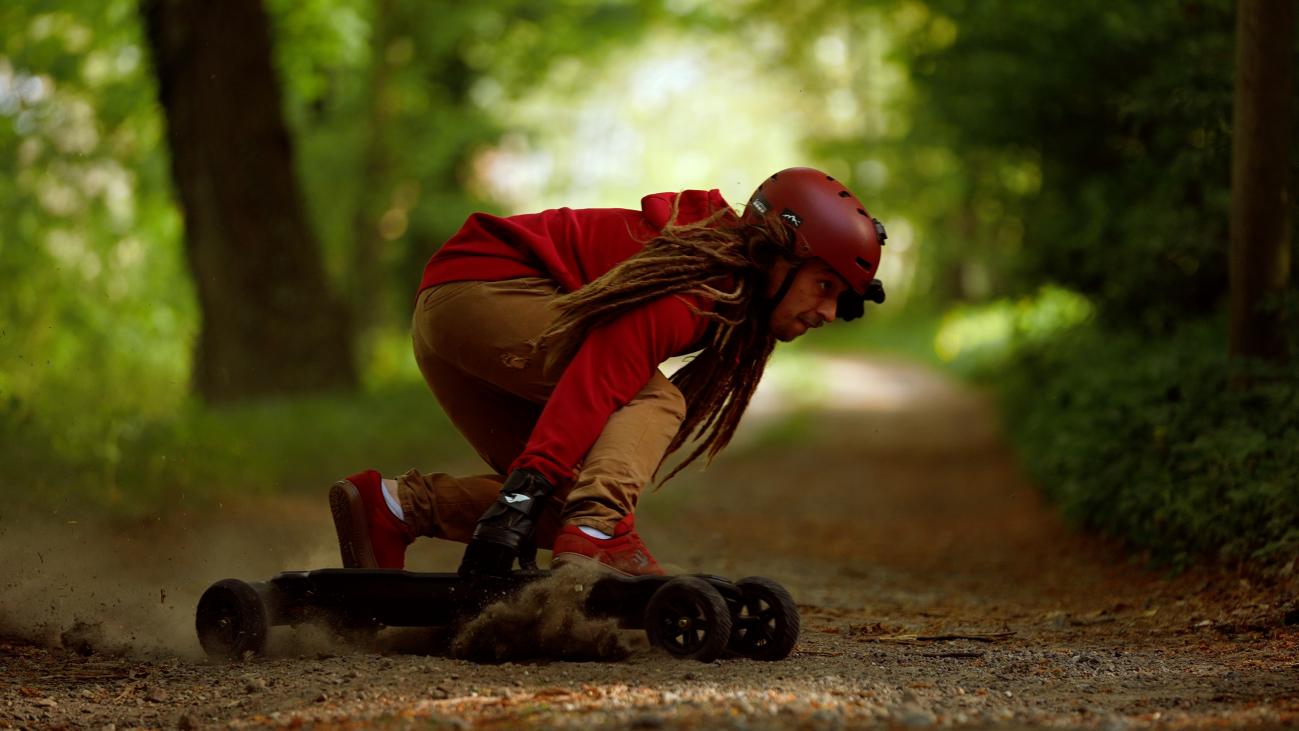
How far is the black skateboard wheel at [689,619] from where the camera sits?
12.3ft

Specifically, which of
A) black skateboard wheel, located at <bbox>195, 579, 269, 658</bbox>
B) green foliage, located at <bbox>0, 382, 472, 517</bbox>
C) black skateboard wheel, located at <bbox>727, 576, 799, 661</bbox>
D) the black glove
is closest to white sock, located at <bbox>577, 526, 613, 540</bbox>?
the black glove

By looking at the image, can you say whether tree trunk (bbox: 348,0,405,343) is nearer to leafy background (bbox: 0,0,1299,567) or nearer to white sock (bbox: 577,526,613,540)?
leafy background (bbox: 0,0,1299,567)

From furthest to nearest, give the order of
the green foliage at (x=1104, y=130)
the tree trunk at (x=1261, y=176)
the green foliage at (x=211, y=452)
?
the green foliage at (x=1104, y=130)
the green foliage at (x=211, y=452)
the tree trunk at (x=1261, y=176)

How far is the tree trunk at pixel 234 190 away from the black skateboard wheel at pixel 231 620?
9.51 m

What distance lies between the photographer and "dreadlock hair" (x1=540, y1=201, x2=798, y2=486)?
4094 millimetres

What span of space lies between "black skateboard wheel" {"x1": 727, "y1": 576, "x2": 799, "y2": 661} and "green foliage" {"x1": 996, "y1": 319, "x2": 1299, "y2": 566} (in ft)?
9.10

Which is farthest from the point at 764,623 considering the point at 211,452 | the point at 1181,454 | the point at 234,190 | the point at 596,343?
the point at 234,190

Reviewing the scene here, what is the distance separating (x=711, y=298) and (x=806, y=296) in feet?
1.12

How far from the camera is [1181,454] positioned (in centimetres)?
709

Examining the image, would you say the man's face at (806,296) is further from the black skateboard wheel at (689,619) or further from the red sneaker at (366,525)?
the red sneaker at (366,525)

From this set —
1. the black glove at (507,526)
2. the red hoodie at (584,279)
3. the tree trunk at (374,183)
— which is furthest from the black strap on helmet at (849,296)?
the tree trunk at (374,183)

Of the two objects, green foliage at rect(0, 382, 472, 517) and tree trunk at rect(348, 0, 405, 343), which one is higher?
tree trunk at rect(348, 0, 405, 343)

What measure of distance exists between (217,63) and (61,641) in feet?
31.8

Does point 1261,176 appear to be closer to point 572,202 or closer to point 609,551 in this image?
point 609,551
